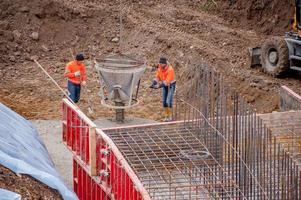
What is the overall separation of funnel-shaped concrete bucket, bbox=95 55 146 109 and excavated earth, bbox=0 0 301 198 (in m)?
1.19

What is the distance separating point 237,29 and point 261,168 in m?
14.3

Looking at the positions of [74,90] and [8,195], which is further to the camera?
[74,90]

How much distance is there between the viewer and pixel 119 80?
1609 centimetres

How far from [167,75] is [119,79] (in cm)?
101

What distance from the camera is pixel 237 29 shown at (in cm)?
2400

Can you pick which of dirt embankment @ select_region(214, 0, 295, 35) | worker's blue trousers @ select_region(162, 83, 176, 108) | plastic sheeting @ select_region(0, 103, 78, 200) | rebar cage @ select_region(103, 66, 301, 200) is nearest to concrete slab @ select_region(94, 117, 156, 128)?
worker's blue trousers @ select_region(162, 83, 176, 108)

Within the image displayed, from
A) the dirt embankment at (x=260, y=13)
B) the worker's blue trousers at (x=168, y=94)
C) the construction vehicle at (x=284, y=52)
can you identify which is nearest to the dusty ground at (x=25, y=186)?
the worker's blue trousers at (x=168, y=94)

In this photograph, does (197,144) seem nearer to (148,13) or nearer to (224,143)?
(224,143)

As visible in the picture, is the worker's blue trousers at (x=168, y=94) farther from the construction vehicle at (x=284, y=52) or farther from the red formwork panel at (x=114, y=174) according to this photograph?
the red formwork panel at (x=114, y=174)

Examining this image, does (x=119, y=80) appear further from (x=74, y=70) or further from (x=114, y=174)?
(x=114, y=174)

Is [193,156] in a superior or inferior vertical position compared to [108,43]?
inferior

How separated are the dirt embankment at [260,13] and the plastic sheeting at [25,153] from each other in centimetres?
1232

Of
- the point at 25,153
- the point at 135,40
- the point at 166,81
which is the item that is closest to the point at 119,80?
the point at 166,81

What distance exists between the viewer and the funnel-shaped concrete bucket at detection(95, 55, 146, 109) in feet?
52.4
